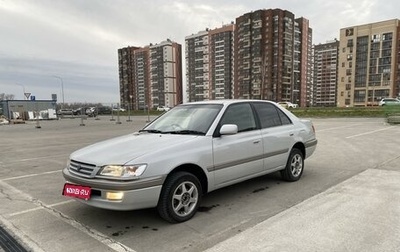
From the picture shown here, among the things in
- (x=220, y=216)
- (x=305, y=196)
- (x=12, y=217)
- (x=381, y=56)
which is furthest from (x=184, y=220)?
(x=381, y=56)

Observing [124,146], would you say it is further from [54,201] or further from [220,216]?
[54,201]

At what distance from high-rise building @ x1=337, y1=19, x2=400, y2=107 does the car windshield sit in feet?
287

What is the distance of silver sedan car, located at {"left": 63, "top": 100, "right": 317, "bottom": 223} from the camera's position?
3.41 meters

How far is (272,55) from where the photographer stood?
86.7m

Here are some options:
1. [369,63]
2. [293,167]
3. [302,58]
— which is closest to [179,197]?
[293,167]

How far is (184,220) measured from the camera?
12.5ft

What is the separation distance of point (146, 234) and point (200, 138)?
1392mm

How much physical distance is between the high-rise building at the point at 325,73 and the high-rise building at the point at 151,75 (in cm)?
5872

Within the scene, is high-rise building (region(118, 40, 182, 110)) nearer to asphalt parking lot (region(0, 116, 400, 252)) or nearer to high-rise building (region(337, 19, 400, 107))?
high-rise building (region(337, 19, 400, 107))

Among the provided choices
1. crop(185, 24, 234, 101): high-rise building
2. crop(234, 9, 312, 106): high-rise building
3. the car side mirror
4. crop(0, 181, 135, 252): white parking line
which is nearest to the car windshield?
the car side mirror

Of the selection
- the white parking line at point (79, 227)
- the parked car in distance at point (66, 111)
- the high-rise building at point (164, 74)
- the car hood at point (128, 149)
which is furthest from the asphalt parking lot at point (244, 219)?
the high-rise building at point (164, 74)

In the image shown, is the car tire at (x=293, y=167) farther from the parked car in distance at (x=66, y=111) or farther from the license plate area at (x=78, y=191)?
the parked car in distance at (x=66, y=111)

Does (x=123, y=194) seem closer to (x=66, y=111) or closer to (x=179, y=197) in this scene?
(x=179, y=197)

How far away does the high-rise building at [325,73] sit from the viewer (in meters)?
120
